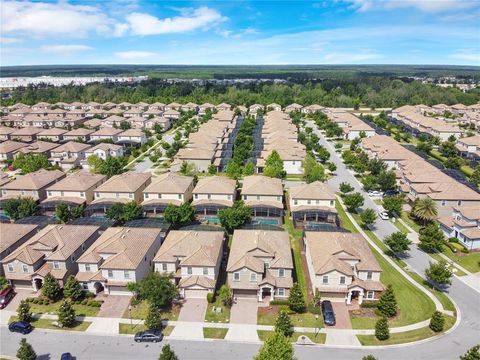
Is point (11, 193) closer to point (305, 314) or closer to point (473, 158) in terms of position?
point (305, 314)

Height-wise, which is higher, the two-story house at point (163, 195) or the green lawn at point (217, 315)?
the two-story house at point (163, 195)

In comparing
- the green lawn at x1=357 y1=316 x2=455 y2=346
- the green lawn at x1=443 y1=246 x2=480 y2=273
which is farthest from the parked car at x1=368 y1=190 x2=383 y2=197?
the green lawn at x1=357 y1=316 x2=455 y2=346

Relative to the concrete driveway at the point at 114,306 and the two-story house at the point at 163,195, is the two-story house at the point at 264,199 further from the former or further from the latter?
the concrete driveway at the point at 114,306

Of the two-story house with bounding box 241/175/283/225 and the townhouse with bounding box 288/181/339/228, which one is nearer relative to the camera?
the townhouse with bounding box 288/181/339/228

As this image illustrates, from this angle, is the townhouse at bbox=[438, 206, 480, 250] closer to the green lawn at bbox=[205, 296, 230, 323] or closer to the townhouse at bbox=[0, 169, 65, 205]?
the green lawn at bbox=[205, 296, 230, 323]

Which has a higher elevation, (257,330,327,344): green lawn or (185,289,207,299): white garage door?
(185,289,207,299): white garage door

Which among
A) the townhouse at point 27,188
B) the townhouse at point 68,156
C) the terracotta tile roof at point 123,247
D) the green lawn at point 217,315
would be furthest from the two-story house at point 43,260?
the townhouse at point 68,156
